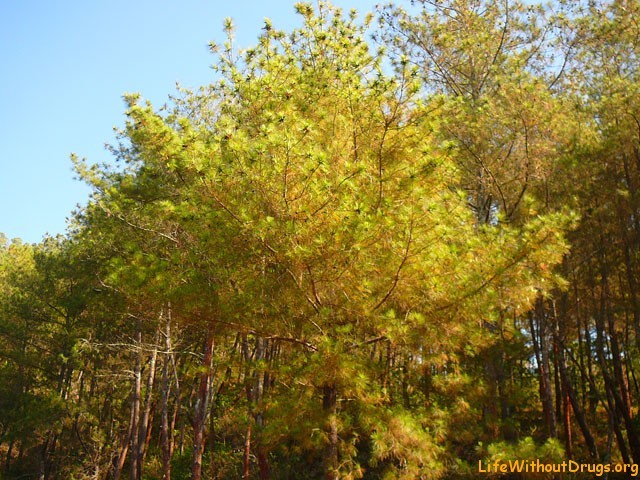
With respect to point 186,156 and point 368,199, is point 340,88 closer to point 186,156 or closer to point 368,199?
point 368,199

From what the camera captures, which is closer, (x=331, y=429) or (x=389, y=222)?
(x=389, y=222)

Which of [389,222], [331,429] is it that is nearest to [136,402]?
[331,429]

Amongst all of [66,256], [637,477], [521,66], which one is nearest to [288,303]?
[521,66]

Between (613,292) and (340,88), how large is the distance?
7.98m

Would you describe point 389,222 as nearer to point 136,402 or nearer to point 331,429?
point 331,429

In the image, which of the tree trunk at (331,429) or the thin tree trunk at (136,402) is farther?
the thin tree trunk at (136,402)

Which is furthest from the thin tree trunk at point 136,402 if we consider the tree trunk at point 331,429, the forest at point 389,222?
the tree trunk at point 331,429

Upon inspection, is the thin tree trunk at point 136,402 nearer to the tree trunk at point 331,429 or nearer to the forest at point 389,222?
the forest at point 389,222

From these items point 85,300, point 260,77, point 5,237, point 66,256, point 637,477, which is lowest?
point 637,477

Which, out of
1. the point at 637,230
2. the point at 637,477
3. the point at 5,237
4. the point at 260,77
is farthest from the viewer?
the point at 5,237

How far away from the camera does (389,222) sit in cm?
508

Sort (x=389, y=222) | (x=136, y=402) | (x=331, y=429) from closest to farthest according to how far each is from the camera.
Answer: (x=389, y=222)
(x=331, y=429)
(x=136, y=402)

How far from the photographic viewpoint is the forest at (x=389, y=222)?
5332 mm

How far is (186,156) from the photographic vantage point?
205 inches
